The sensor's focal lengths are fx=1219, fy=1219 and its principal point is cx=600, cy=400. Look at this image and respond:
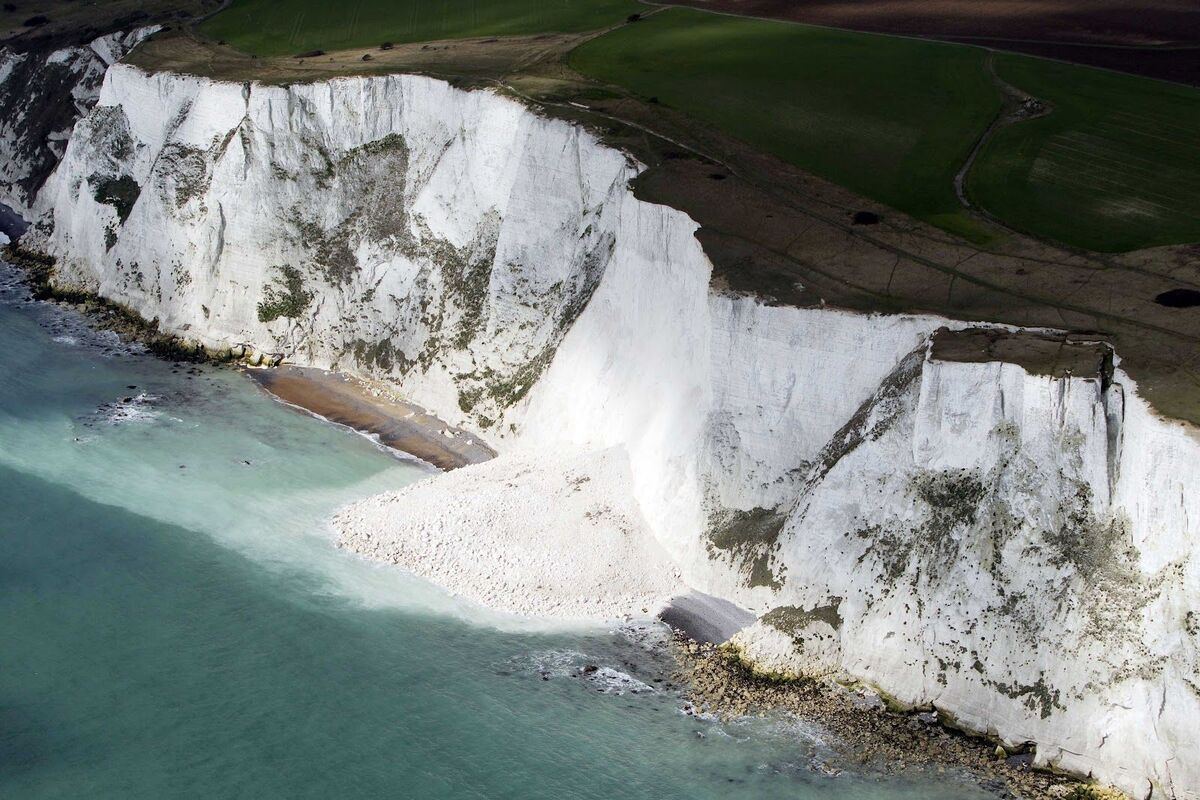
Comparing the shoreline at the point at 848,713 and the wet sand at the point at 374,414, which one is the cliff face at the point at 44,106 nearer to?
the wet sand at the point at 374,414

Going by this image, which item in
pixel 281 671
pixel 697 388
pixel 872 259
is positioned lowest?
pixel 281 671

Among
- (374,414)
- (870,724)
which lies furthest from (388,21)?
(870,724)

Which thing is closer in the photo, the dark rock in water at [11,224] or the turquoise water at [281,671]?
the turquoise water at [281,671]

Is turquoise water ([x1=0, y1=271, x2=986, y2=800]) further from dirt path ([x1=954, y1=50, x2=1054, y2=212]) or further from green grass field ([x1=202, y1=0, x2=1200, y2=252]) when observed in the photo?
dirt path ([x1=954, y1=50, x2=1054, y2=212])

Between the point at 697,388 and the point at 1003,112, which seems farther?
the point at 1003,112

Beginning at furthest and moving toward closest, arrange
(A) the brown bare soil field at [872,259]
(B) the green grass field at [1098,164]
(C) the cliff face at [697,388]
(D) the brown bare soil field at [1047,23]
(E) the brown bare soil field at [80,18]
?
(E) the brown bare soil field at [80,18] < (D) the brown bare soil field at [1047,23] < (B) the green grass field at [1098,164] < (A) the brown bare soil field at [872,259] < (C) the cliff face at [697,388]

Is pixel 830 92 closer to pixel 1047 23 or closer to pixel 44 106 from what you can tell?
pixel 1047 23

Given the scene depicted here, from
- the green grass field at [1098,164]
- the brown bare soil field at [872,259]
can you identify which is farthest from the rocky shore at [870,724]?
the green grass field at [1098,164]
